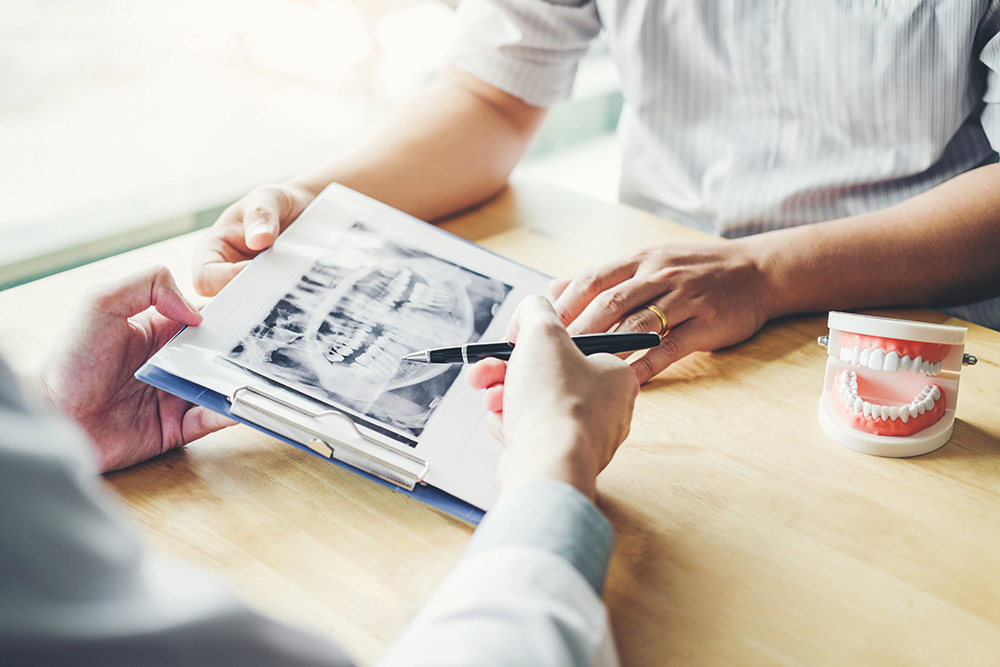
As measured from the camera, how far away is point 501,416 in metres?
0.59

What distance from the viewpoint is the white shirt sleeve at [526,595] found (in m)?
0.37

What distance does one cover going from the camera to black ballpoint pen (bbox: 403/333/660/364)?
2.12 feet

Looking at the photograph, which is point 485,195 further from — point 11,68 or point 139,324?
point 11,68

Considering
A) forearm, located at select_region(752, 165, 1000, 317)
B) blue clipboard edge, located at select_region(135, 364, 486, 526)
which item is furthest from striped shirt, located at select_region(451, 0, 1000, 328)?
blue clipboard edge, located at select_region(135, 364, 486, 526)

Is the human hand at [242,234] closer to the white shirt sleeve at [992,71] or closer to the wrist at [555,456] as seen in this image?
the wrist at [555,456]

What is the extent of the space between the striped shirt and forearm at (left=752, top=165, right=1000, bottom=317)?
0.37 ft

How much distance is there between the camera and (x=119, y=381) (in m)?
0.64

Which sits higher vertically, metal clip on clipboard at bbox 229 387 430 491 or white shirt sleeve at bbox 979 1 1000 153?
white shirt sleeve at bbox 979 1 1000 153

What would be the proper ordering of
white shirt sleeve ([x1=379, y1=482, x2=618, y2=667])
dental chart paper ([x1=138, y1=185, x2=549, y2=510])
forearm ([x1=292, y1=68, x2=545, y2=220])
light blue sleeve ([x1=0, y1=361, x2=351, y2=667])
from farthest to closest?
1. forearm ([x1=292, y1=68, x2=545, y2=220])
2. dental chart paper ([x1=138, y1=185, x2=549, y2=510])
3. white shirt sleeve ([x1=379, y1=482, x2=618, y2=667])
4. light blue sleeve ([x1=0, y1=361, x2=351, y2=667])

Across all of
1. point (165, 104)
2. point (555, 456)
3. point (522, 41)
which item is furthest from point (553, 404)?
point (165, 104)

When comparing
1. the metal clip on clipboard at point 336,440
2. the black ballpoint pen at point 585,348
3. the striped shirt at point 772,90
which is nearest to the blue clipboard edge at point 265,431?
the metal clip on clipboard at point 336,440

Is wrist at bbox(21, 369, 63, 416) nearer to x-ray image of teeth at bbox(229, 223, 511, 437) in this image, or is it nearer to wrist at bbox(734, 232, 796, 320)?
x-ray image of teeth at bbox(229, 223, 511, 437)

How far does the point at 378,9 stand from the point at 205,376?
48.5 inches

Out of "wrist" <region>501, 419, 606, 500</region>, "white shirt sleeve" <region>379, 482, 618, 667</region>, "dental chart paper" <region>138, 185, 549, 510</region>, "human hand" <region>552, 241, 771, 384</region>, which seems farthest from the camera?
"human hand" <region>552, 241, 771, 384</region>
